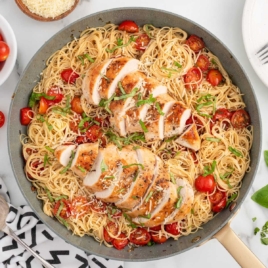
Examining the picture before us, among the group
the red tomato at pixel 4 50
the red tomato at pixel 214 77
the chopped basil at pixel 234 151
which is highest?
the red tomato at pixel 214 77

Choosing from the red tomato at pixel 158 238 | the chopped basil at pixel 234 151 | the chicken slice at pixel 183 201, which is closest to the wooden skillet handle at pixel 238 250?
the chicken slice at pixel 183 201

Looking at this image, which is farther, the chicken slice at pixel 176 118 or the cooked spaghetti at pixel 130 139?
the cooked spaghetti at pixel 130 139

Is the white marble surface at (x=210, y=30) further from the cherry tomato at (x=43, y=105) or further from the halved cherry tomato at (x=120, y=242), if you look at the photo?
the cherry tomato at (x=43, y=105)

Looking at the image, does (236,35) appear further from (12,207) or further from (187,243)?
(12,207)

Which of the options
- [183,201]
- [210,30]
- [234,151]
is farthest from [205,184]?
[210,30]

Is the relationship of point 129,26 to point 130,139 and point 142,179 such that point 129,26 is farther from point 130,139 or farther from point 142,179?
point 142,179


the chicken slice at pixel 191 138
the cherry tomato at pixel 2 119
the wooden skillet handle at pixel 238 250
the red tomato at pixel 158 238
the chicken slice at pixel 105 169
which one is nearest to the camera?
the wooden skillet handle at pixel 238 250
